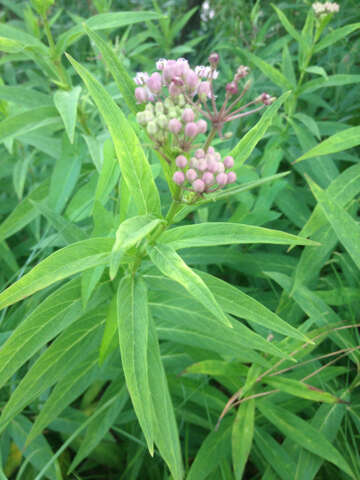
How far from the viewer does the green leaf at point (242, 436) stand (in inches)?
59.6

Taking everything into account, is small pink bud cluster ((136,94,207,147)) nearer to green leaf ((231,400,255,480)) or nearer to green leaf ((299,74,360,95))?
green leaf ((231,400,255,480))

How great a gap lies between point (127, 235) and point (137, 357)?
322 millimetres

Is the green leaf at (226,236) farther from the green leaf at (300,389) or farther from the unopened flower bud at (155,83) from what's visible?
the green leaf at (300,389)

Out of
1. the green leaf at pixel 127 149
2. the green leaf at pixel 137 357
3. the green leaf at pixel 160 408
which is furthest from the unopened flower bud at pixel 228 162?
the green leaf at pixel 160 408

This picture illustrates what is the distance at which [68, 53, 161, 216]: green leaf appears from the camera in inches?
43.2

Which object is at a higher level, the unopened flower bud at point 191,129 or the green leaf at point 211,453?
the unopened flower bud at point 191,129

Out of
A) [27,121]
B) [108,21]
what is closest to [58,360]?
[27,121]

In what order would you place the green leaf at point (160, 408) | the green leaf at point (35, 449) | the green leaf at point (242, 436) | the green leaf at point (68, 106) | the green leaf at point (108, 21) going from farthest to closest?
the green leaf at point (108, 21) → the green leaf at point (35, 449) → the green leaf at point (68, 106) → the green leaf at point (242, 436) → the green leaf at point (160, 408)

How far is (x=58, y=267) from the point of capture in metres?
1.10

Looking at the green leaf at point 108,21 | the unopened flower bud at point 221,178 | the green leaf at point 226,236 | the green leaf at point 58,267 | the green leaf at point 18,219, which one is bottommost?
the green leaf at point 18,219

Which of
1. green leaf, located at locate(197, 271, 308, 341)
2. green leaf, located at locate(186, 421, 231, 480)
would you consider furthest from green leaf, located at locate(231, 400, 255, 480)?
green leaf, located at locate(197, 271, 308, 341)

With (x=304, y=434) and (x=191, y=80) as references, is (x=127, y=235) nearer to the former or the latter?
(x=191, y=80)

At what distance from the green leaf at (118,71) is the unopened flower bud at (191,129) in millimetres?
288

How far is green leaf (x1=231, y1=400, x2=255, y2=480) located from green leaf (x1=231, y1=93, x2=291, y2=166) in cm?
95
